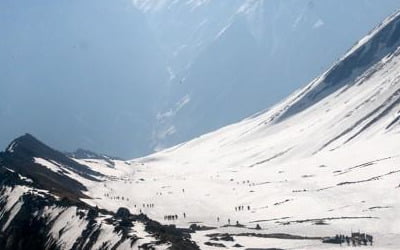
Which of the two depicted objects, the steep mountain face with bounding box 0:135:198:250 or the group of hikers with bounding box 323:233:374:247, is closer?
the steep mountain face with bounding box 0:135:198:250

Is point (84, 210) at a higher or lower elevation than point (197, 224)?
lower

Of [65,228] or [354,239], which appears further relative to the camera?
[354,239]

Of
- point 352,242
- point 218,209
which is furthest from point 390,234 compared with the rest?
point 218,209

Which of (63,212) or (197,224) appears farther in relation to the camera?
(197,224)

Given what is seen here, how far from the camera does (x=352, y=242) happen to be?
384 feet

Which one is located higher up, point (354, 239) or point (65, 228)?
point (354, 239)

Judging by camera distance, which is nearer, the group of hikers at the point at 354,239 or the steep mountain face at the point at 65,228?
the steep mountain face at the point at 65,228

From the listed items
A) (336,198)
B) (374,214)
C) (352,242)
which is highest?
(336,198)

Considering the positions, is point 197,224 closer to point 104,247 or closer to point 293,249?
point 293,249

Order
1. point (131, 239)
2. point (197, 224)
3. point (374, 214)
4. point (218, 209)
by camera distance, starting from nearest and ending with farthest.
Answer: point (131, 239) < point (374, 214) < point (197, 224) < point (218, 209)

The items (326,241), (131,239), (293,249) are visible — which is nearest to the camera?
(131,239)

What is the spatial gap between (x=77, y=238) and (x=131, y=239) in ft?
41.4

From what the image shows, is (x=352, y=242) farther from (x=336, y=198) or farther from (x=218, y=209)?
(x=218, y=209)

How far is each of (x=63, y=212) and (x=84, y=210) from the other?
8.85ft
